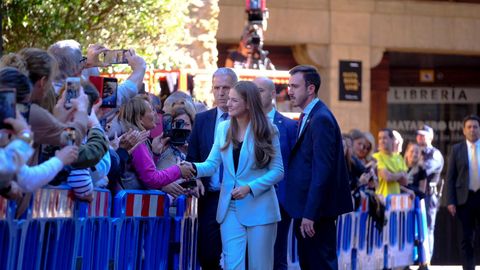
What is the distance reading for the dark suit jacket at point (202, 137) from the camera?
10.3 m

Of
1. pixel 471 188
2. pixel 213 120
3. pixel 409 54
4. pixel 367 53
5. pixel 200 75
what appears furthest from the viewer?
pixel 409 54

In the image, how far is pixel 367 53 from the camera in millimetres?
29406

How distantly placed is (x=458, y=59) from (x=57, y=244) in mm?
25910

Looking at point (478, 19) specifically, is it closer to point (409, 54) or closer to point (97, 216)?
point (409, 54)

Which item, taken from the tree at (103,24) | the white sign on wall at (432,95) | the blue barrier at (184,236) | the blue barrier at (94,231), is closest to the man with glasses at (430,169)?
the tree at (103,24)

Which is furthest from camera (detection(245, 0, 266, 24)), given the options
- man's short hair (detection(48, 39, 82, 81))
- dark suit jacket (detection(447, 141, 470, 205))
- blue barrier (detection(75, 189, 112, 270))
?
man's short hair (detection(48, 39, 82, 81))

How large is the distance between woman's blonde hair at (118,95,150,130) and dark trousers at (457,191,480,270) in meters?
7.89

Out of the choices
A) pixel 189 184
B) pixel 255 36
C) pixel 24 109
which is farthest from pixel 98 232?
pixel 255 36

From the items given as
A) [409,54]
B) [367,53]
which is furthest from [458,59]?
[367,53]

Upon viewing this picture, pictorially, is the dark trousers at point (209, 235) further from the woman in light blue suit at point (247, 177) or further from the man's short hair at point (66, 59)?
the man's short hair at point (66, 59)

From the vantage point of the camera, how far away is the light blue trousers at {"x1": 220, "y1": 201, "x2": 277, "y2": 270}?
9.34 m

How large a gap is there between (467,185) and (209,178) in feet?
24.9

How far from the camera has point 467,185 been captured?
1684cm

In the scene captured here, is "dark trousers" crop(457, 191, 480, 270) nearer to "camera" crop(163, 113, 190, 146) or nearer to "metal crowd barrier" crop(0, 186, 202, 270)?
"metal crowd barrier" crop(0, 186, 202, 270)
